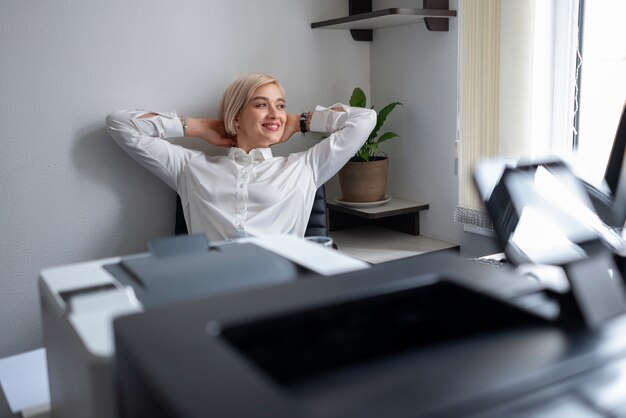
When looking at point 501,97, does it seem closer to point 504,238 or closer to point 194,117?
point 194,117

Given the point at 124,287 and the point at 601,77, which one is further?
the point at 601,77

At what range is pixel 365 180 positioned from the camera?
2545 millimetres

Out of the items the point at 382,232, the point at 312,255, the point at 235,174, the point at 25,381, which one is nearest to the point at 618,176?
the point at 312,255

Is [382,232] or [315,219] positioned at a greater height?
[315,219]

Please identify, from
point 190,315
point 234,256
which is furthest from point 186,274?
point 190,315

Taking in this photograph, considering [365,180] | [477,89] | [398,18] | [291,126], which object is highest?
[398,18]

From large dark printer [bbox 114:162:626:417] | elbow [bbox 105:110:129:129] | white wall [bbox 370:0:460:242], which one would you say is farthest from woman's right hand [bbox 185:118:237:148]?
large dark printer [bbox 114:162:626:417]

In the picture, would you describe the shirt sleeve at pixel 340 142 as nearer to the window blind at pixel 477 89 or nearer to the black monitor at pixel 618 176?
the window blind at pixel 477 89

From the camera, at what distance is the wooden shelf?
7.48ft

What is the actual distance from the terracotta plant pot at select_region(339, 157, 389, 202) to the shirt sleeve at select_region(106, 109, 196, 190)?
631mm

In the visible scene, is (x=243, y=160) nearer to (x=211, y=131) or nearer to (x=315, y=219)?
(x=211, y=131)

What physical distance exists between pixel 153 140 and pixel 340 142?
26.1 inches

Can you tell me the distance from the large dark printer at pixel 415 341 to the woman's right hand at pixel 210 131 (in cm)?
179

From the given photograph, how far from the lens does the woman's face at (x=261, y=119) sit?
7.54 feet
